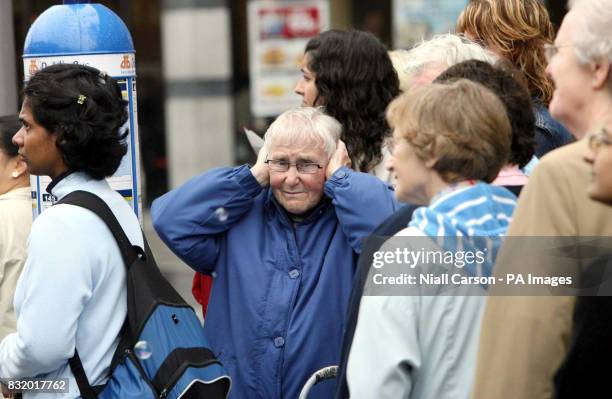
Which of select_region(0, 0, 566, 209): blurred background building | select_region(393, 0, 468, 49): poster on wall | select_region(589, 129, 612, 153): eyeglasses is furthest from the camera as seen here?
select_region(0, 0, 566, 209): blurred background building

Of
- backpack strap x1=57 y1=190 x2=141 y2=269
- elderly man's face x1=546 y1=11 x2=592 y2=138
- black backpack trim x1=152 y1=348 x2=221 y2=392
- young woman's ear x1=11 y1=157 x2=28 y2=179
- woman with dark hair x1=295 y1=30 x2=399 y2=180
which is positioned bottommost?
black backpack trim x1=152 y1=348 x2=221 y2=392

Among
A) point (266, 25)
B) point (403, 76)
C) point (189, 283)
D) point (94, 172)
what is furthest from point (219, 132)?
point (94, 172)

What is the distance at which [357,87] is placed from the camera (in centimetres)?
399

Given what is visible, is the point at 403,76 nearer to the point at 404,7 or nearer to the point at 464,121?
the point at 464,121

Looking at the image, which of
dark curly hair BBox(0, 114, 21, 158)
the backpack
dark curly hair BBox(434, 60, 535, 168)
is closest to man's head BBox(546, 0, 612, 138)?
dark curly hair BBox(434, 60, 535, 168)

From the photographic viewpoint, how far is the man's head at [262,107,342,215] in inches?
143

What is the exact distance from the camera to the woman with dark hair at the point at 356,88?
13.0ft

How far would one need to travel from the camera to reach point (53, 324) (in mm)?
3061

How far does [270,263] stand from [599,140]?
165 centimetres

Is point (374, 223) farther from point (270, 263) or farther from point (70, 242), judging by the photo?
point (70, 242)

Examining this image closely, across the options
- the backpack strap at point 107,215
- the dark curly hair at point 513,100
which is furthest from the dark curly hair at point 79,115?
the dark curly hair at point 513,100

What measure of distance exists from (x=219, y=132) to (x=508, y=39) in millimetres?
8274

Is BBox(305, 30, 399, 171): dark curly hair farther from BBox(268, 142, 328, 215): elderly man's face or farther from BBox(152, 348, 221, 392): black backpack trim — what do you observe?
BBox(152, 348, 221, 392): black backpack trim

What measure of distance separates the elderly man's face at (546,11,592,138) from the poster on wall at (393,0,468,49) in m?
8.51
